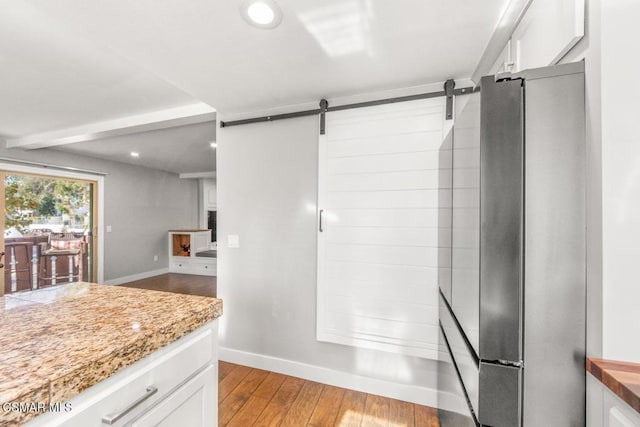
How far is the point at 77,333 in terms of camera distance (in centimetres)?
79

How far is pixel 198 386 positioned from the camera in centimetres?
96

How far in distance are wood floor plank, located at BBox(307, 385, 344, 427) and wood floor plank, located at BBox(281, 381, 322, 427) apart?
3 centimetres

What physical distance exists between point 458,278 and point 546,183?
54 centimetres

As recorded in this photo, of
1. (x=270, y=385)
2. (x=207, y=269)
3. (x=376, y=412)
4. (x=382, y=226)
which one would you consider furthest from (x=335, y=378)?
(x=207, y=269)

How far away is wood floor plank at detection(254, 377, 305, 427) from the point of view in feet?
5.68

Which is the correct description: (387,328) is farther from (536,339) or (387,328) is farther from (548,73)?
(548,73)

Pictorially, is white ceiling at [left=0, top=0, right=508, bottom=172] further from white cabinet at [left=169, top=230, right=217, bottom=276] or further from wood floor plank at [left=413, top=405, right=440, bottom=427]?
white cabinet at [left=169, top=230, right=217, bottom=276]

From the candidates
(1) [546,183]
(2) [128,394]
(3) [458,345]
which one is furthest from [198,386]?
(1) [546,183]

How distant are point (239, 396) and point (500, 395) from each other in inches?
71.3

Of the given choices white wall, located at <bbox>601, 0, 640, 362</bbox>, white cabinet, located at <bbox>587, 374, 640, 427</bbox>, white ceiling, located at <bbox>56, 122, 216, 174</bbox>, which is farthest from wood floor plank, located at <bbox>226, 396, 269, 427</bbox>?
white ceiling, located at <bbox>56, 122, 216, 174</bbox>

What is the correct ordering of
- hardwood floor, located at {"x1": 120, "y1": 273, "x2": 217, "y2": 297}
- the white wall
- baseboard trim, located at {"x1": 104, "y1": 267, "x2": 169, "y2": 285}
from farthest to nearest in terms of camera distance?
baseboard trim, located at {"x1": 104, "y1": 267, "x2": 169, "y2": 285} → hardwood floor, located at {"x1": 120, "y1": 273, "x2": 217, "y2": 297} → the white wall

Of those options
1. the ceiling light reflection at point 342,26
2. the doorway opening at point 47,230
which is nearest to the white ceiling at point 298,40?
the ceiling light reflection at point 342,26

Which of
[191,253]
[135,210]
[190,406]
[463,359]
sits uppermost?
[135,210]

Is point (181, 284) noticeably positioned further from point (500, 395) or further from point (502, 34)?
point (502, 34)
